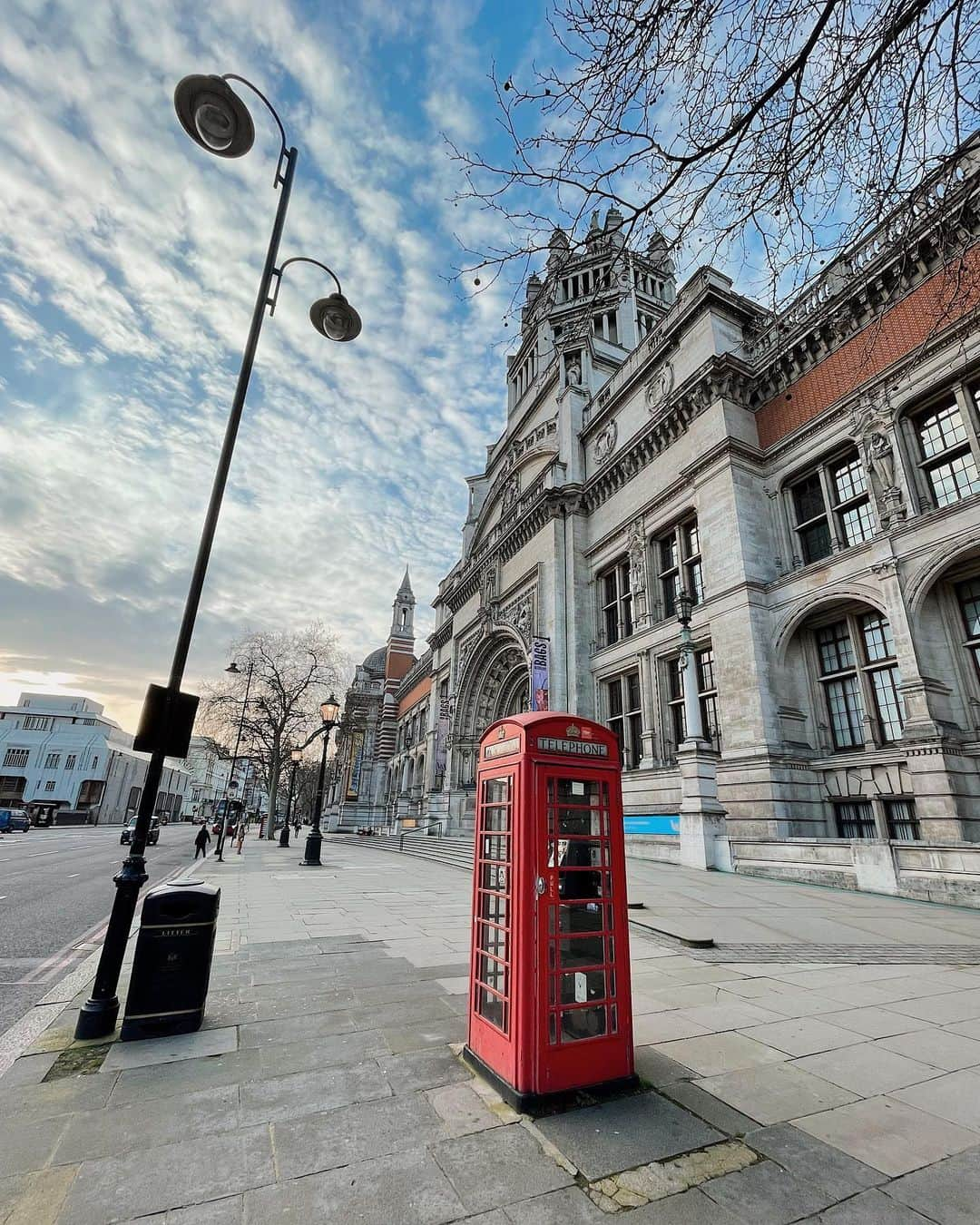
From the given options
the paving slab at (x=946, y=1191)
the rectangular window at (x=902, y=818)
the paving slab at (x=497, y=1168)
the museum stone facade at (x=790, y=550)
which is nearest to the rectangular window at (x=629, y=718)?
the museum stone facade at (x=790, y=550)

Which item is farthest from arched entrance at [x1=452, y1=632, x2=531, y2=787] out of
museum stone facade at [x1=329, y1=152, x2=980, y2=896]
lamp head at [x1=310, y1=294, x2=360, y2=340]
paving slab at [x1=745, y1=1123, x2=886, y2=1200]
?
paving slab at [x1=745, y1=1123, x2=886, y2=1200]

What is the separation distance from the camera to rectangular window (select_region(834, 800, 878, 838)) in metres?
14.4

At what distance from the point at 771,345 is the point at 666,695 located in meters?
12.0

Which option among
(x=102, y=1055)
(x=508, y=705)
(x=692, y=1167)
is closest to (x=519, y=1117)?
(x=692, y=1167)

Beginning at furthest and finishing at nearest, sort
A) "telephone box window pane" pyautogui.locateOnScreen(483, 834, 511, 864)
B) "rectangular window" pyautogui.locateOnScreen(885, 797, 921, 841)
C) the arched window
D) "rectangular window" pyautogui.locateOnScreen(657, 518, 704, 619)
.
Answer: "rectangular window" pyautogui.locateOnScreen(657, 518, 704, 619), the arched window, "rectangular window" pyautogui.locateOnScreen(885, 797, 921, 841), "telephone box window pane" pyautogui.locateOnScreen(483, 834, 511, 864)

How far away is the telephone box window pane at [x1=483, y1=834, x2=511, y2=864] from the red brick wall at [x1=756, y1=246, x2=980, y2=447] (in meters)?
14.0

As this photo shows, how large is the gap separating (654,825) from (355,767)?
5503cm

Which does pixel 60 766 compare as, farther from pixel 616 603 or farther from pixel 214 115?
pixel 214 115

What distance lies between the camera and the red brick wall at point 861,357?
1377 centimetres

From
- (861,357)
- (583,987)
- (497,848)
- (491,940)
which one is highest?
(861,357)

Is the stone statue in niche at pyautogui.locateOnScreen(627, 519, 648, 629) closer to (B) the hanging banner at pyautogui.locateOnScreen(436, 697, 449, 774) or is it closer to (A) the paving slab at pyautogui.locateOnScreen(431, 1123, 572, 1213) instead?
(B) the hanging banner at pyautogui.locateOnScreen(436, 697, 449, 774)

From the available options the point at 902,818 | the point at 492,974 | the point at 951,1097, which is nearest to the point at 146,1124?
the point at 492,974

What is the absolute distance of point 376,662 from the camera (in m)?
79.9

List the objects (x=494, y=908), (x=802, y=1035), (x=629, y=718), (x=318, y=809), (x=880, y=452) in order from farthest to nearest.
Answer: (x=629, y=718) → (x=318, y=809) → (x=880, y=452) → (x=802, y=1035) → (x=494, y=908)
